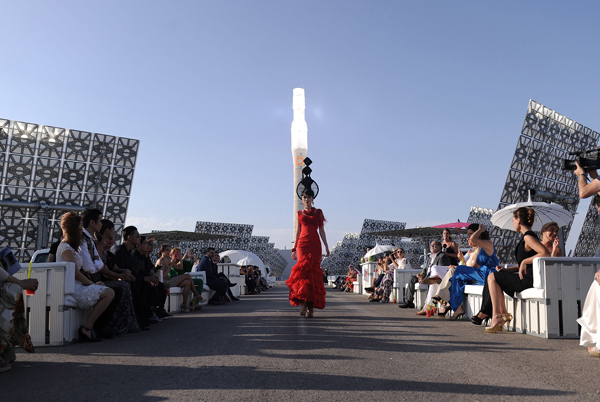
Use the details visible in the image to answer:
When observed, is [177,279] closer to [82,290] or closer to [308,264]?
[308,264]

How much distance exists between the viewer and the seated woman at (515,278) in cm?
679

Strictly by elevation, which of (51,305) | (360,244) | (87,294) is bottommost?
(51,305)

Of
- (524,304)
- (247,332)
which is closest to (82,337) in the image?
(247,332)

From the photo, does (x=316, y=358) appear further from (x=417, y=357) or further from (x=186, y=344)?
(x=186, y=344)

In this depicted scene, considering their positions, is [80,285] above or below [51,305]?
above

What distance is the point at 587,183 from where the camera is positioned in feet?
16.9

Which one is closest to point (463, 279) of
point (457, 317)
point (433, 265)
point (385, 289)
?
point (457, 317)

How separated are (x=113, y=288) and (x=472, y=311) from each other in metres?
5.45

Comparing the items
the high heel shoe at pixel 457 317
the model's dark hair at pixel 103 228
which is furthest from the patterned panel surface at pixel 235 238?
the model's dark hair at pixel 103 228

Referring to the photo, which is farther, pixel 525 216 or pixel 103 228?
pixel 103 228

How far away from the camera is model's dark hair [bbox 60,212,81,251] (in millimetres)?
6336

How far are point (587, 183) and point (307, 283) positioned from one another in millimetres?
4793

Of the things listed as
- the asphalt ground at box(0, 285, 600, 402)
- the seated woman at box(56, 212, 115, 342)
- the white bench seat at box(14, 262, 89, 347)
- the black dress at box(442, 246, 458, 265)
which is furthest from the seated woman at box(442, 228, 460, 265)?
the white bench seat at box(14, 262, 89, 347)

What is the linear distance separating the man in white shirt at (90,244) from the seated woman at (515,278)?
4958mm
